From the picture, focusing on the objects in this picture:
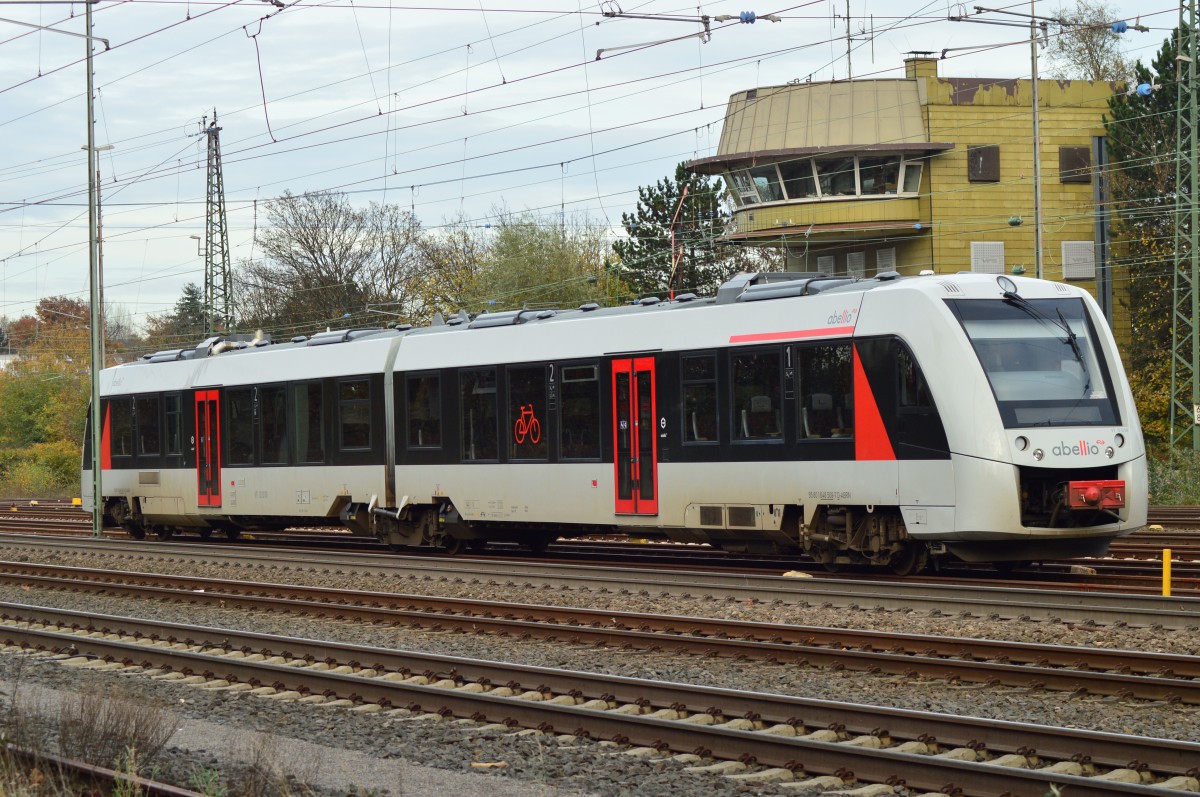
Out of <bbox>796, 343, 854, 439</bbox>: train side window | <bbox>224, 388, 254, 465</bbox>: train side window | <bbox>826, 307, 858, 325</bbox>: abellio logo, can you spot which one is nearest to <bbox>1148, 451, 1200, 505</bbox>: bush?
<bbox>796, 343, 854, 439</bbox>: train side window

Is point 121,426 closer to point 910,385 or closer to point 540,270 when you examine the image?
point 910,385

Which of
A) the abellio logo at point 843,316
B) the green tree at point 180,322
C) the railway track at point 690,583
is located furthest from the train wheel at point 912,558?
the green tree at point 180,322

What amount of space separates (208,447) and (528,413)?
7.83 m

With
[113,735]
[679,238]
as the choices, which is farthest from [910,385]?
[679,238]

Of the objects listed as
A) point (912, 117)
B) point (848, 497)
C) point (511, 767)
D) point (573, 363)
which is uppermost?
point (912, 117)

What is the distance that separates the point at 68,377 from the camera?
63000 mm

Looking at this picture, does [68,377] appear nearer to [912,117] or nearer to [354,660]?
Answer: [912,117]

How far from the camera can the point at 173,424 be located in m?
25.2

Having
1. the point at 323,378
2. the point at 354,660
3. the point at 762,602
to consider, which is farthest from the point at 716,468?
the point at 323,378

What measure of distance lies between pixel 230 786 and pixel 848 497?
8936 millimetres

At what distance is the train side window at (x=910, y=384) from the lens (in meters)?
14.4

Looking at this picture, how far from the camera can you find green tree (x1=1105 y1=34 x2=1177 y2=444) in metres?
44.2

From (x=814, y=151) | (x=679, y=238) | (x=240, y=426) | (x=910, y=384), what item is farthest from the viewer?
(x=679, y=238)

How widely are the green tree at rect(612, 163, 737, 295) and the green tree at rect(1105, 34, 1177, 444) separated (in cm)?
1491
